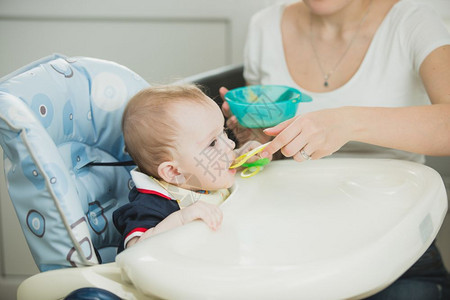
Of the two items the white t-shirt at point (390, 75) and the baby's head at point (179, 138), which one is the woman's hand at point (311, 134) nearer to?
the baby's head at point (179, 138)

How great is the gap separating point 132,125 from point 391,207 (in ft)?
1.44

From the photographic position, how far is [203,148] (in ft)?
2.71

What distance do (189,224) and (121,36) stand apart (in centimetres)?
124

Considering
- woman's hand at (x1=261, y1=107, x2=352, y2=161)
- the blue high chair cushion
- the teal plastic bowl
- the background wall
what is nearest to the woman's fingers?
woman's hand at (x1=261, y1=107, x2=352, y2=161)

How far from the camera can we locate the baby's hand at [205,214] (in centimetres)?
72

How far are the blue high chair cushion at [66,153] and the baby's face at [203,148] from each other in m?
0.16

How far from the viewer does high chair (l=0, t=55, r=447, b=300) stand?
0.59m

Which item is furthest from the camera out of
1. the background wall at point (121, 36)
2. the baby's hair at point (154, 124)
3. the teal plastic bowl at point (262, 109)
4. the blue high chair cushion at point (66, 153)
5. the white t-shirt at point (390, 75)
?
the background wall at point (121, 36)

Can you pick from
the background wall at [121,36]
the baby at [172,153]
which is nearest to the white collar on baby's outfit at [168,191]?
the baby at [172,153]

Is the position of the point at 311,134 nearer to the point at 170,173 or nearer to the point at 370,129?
the point at 370,129

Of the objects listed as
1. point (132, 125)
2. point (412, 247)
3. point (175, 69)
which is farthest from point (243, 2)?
point (412, 247)

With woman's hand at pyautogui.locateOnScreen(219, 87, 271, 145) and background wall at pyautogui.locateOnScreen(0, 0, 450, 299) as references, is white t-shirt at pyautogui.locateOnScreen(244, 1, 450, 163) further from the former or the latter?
background wall at pyautogui.locateOnScreen(0, 0, 450, 299)

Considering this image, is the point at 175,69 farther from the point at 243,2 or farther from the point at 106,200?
the point at 106,200

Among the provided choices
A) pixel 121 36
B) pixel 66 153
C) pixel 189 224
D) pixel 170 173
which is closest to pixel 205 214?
pixel 189 224
